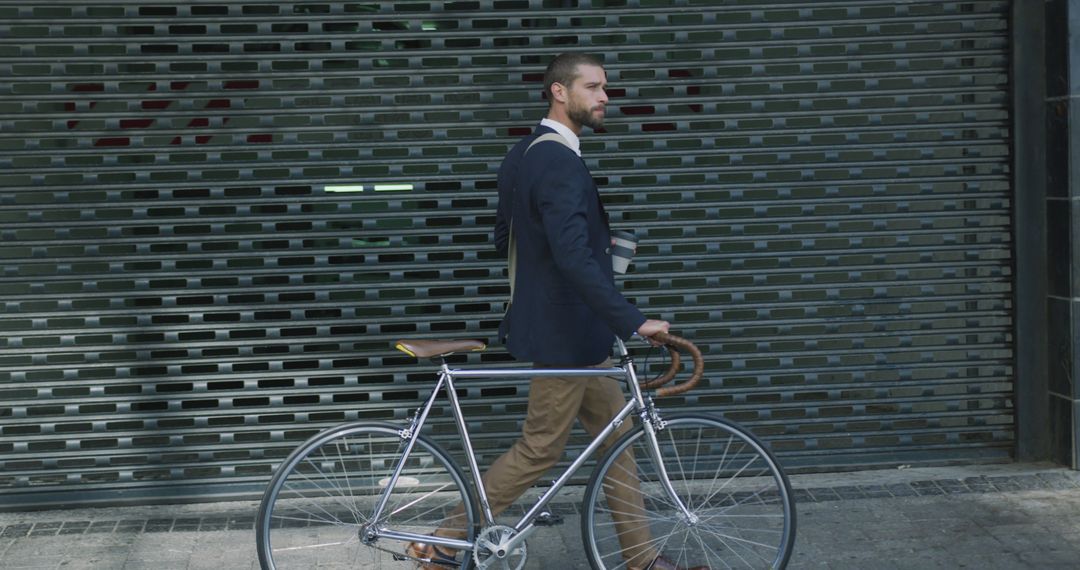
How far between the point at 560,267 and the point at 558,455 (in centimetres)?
79

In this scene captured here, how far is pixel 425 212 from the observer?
7082 millimetres

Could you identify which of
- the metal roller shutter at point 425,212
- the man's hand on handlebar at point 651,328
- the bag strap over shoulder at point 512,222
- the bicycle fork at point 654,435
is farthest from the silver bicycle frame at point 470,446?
the metal roller shutter at point 425,212

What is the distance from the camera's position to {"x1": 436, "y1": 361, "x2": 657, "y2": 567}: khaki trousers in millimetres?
5383

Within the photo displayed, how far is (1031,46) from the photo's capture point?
726cm

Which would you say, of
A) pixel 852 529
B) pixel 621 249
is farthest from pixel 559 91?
pixel 852 529

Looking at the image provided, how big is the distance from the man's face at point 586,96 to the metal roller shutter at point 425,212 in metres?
1.78

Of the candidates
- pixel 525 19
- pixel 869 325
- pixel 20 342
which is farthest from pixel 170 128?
pixel 869 325

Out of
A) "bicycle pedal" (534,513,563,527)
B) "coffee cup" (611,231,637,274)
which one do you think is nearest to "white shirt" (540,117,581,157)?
"coffee cup" (611,231,637,274)

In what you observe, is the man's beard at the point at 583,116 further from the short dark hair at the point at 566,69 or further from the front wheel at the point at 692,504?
the front wheel at the point at 692,504

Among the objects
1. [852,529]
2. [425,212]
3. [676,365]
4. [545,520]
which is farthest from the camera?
[425,212]

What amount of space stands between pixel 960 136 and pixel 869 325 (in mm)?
1056

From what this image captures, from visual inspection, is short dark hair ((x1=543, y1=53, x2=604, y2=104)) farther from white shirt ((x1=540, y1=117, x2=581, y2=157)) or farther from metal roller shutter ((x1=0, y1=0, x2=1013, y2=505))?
metal roller shutter ((x1=0, y1=0, x2=1013, y2=505))

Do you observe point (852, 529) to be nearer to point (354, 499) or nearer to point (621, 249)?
point (621, 249)

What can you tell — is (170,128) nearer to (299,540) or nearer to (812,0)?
(299,540)
